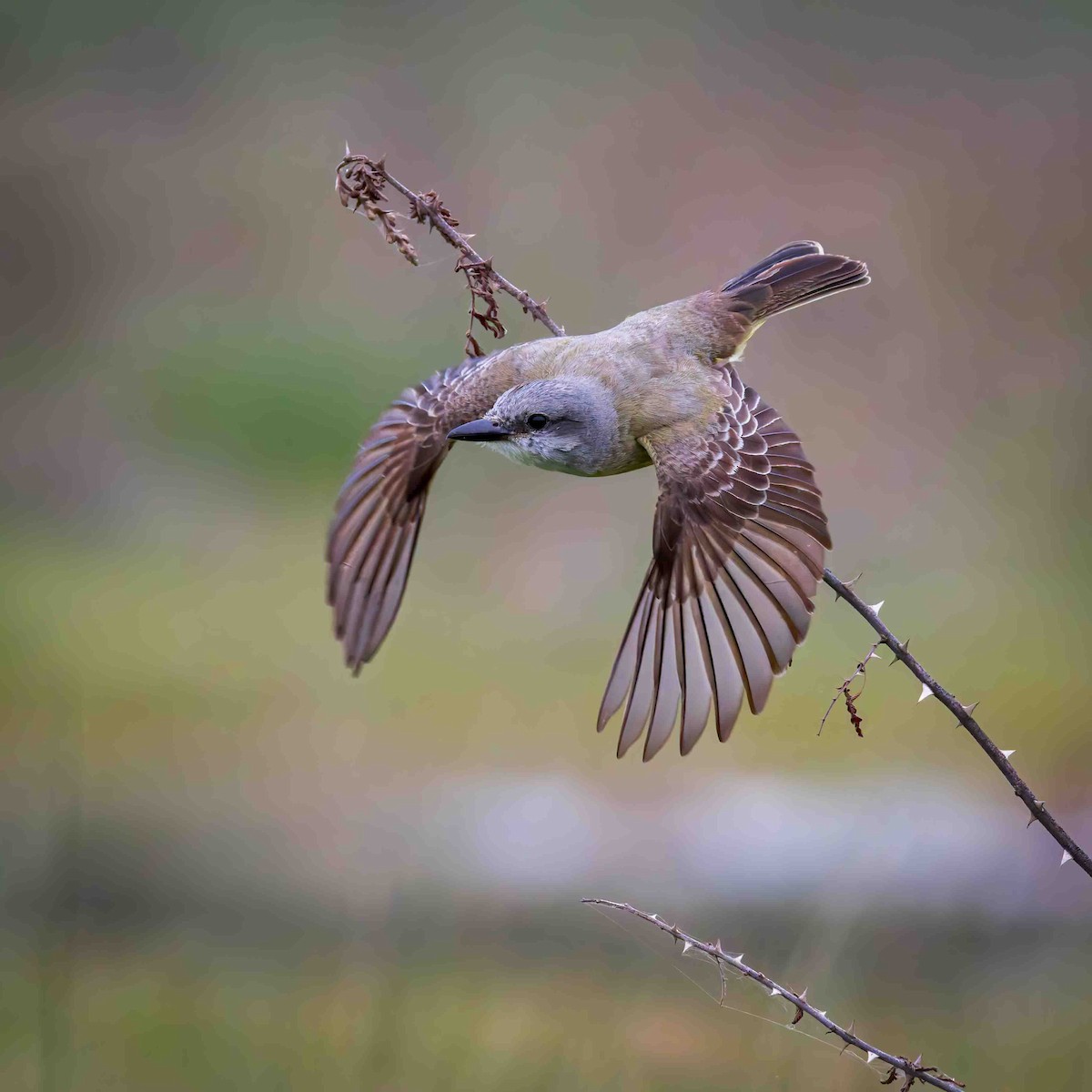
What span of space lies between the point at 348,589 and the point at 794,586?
51cm

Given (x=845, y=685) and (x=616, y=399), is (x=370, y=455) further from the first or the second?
(x=845, y=685)

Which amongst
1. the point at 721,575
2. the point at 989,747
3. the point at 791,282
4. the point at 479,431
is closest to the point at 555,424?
the point at 479,431

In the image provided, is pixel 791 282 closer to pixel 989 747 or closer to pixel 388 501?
pixel 388 501

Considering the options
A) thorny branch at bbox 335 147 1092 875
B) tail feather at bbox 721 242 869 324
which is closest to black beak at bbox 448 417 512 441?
thorny branch at bbox 335 147 1092 875

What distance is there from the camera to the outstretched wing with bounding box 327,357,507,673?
1.29 m

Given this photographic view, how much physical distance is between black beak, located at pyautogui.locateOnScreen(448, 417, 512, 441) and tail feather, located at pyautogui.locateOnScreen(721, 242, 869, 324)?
14.5 inches

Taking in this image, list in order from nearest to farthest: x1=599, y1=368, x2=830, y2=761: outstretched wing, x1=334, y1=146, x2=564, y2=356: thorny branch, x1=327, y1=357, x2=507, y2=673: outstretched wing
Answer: x1=334, y1=146, x2=564, y2=356: thorny branch → x1=599, y1=368, x2=830, y2=761: outstretched wing → x1=327, y1=357, x2=507, y2=673: outstretched wing

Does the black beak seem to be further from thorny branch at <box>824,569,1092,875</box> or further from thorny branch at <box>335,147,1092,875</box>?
thorny branch at <box>824,569,1092,875</box>

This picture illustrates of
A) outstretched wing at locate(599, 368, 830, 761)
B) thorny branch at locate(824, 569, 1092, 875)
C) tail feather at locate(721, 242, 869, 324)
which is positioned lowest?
thorny branch at locate(824, 569, 1092, 875)

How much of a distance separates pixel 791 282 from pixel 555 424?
43cm

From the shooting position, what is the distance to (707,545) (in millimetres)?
1147

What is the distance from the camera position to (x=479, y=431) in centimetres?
117

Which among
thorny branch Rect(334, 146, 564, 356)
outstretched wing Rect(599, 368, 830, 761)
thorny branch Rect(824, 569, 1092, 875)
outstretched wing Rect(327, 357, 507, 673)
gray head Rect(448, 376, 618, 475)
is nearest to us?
thorny branch Rect(824, 569, 1092, 875)

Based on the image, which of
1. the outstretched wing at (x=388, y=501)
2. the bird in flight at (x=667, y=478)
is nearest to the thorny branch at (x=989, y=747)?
the bird in flight at (x=667, y=478)
